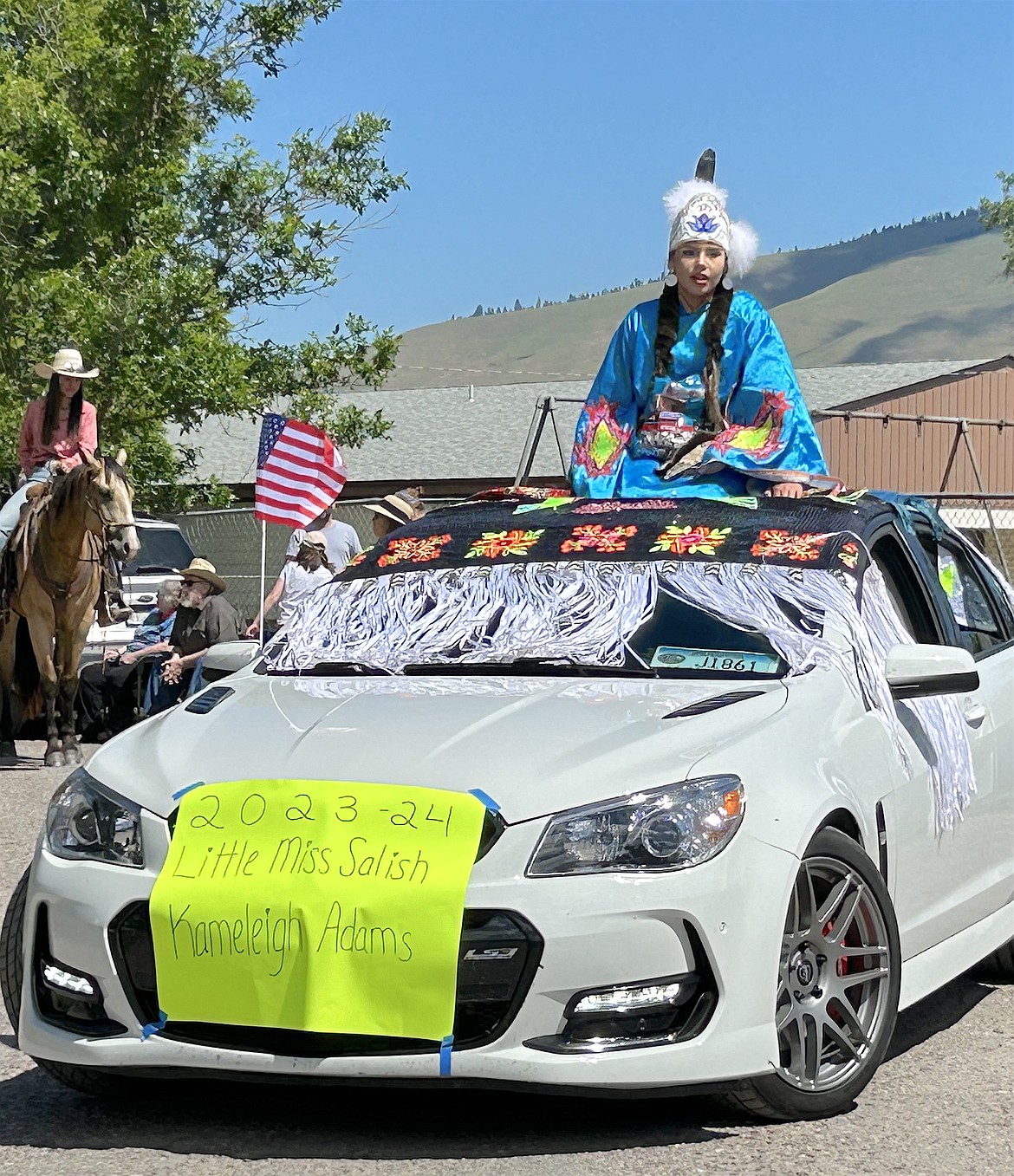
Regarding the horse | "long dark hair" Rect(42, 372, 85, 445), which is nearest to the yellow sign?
the horse

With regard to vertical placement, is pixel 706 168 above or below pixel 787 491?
above

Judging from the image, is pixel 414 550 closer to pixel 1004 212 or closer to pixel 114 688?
pixel 114 688

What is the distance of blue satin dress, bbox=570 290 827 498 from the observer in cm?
658

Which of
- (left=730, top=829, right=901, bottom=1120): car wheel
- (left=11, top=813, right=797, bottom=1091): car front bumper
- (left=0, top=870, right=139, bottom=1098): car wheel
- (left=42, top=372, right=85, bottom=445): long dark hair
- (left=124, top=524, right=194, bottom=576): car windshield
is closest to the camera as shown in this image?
(left=11, top=813, right=797, bottom=1091): car front bumper

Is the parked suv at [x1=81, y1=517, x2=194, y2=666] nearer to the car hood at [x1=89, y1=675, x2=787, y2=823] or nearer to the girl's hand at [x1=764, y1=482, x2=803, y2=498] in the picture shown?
the girl's hand at [x1=764, y1=482, x2=803, y2=498]

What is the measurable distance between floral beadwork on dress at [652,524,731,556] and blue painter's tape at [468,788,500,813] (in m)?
1.54

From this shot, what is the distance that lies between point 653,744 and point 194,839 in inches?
41.4

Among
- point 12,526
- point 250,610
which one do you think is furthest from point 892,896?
point 250,610

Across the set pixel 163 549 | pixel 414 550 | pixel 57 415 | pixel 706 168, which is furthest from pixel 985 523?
pixel 414 550

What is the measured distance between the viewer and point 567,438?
116 ft

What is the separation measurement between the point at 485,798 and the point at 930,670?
136cm

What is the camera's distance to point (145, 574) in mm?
20312

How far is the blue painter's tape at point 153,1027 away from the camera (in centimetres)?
416

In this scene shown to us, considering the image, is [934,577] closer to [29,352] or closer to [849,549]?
[849,549]
